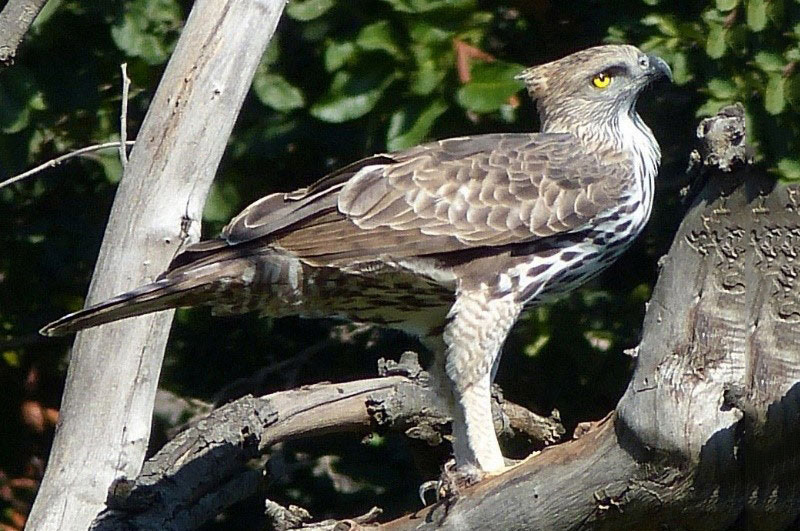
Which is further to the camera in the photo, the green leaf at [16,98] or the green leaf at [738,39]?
the green leaf at [16,98]

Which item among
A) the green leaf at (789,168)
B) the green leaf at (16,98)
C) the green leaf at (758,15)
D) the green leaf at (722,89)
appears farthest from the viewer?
the green leaf at (16,98)

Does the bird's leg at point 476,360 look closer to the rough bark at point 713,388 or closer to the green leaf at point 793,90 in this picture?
the rough bark at point 713,388

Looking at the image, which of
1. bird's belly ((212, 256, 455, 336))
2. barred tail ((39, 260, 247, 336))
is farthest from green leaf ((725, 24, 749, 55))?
barred tail ((39, 260, 247, 336))

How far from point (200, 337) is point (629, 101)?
166cm

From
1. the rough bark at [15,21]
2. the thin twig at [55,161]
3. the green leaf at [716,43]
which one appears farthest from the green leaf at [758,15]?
the rough bark at [15,21]

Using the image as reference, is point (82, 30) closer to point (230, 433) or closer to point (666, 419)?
point (230, 433)

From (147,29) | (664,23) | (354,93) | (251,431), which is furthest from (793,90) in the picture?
(147,29)

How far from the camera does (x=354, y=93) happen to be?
436 centimetres

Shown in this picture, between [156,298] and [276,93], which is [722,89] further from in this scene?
[156,298]

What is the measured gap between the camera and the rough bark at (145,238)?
388 cm

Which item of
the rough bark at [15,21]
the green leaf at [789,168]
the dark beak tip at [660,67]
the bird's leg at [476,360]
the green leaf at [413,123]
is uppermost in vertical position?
the rough bark at [15,21]

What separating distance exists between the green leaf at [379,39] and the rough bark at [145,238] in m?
0.30

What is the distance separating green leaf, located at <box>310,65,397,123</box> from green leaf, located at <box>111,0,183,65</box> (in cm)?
53

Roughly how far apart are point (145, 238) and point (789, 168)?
60.3 inches
